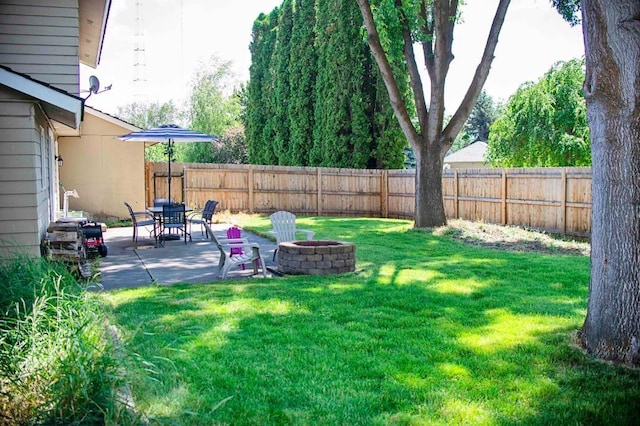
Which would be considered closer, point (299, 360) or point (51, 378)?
point (51, 378)

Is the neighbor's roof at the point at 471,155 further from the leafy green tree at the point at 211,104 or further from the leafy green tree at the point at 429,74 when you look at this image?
the leafy green tree at the point at 429,74

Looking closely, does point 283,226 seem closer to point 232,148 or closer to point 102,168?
point 102,168

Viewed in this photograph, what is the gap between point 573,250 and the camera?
11.2 metres

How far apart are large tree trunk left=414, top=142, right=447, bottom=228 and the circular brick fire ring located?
21.1 ft

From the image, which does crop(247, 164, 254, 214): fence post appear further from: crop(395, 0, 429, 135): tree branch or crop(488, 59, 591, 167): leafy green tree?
crop(488, 59, 591, 167): leafy green tree

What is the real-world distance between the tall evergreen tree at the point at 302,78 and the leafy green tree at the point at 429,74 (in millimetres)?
11433

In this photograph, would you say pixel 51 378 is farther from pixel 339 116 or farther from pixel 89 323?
pixel 339 116

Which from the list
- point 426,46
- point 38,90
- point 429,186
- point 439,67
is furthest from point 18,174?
point 426,46

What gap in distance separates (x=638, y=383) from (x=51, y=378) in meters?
3.71

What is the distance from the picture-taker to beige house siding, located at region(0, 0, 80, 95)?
9.23 metres

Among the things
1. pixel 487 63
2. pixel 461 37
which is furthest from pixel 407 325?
pixel 461 37

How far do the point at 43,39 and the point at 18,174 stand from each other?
3287mm

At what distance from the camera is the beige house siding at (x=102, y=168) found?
17.2 m

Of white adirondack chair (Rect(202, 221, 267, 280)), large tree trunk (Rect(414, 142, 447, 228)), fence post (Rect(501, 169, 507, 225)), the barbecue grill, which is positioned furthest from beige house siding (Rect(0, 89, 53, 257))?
fence post (Rect(501, 169, 507, 225))
